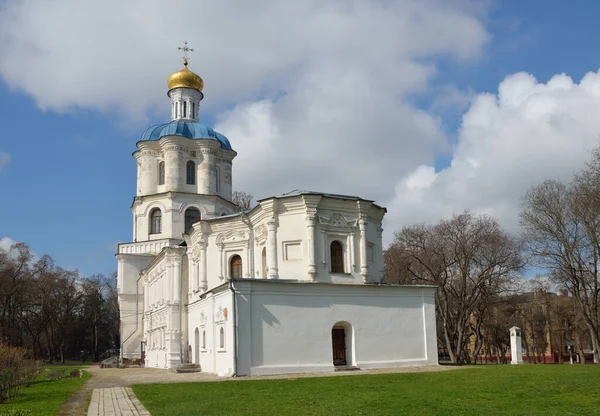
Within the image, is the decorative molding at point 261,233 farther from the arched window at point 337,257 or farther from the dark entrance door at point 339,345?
the dark entrance door at point 339,345

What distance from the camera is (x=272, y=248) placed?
91.4ft

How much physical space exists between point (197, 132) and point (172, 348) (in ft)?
52.6

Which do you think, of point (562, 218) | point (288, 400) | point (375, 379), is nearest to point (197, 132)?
point (562, 218)

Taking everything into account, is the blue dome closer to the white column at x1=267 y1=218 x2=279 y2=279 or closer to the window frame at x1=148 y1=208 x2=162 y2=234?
the window frame at x1=148 y1=208 x2=162 y2=234

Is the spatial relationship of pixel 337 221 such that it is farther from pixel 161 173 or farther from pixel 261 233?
pixel 161 173

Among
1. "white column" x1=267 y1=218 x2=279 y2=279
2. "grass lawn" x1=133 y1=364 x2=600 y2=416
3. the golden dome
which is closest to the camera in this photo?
"grass lawn" x1=133 y1=364 x2=600 y2=416

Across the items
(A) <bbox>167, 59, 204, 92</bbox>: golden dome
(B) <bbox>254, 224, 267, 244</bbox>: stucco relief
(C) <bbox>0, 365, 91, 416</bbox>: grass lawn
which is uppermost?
(A) <bbox>167, 59, 204, 92</bbox>: golden dome

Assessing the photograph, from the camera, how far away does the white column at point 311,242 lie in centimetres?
2710

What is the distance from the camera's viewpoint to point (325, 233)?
91.6 feet

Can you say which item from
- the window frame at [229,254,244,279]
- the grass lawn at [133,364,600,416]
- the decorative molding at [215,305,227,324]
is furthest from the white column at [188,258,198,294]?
the grass lawn at [133,364,600,416]

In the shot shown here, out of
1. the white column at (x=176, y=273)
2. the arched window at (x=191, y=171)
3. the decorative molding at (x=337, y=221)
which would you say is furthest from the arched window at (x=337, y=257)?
the arched window at (x=191, y=171)

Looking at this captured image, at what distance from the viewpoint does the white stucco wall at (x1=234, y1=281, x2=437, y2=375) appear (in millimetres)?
24953

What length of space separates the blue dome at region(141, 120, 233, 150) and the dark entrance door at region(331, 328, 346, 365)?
821 inches

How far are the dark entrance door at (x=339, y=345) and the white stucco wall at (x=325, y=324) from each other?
0.45 m
